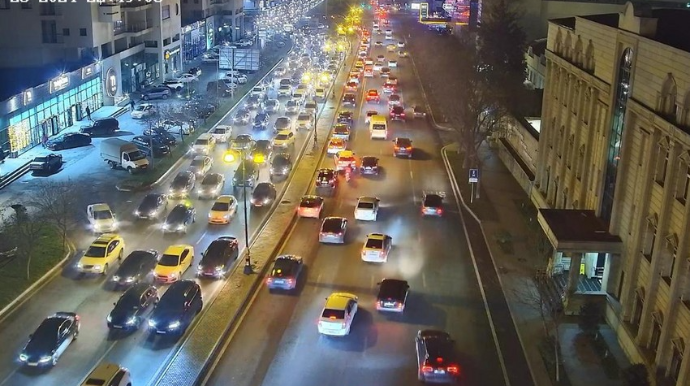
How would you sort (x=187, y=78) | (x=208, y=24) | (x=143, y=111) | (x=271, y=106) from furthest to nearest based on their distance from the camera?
(x=208, y=24)
(x=187, y=78)
(x=271, y=106)
(x=143, y=111)

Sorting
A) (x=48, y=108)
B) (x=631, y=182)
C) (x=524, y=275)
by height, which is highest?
(x=631, y=182)

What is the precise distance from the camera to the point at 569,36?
4297 cm

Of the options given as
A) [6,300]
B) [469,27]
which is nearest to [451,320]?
[6,300]

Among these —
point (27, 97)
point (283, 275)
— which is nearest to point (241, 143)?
point (27, 97)

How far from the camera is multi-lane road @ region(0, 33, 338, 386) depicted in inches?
1094

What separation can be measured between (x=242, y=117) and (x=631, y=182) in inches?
1957

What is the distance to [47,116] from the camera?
65312 mm

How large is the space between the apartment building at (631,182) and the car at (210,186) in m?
22.0

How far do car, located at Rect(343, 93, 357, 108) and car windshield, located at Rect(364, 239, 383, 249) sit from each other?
4674 cm

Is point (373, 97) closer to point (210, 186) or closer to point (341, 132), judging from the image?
point (341, 132)

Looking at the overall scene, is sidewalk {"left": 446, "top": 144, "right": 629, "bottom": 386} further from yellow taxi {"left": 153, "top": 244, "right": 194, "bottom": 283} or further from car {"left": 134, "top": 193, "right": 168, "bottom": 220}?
car {"left": 134, "top": 193, "right": 168, "bottom": 220}

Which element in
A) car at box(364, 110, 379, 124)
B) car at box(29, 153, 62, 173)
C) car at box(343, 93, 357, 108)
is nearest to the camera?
car at box(29, 153, 62, 173)

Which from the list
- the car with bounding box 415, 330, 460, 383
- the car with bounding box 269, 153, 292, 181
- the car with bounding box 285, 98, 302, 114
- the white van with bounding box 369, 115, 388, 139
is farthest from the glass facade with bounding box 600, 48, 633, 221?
the car with bounding box 285, 98, 302, 114

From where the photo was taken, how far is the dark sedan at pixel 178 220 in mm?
43281
